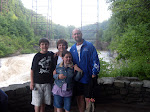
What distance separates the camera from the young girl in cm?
177

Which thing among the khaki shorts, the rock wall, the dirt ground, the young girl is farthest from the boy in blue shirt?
the rock wall

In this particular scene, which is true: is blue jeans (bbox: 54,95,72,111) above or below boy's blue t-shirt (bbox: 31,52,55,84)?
below

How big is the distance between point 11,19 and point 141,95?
14570 millimetres

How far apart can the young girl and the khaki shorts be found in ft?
0.46

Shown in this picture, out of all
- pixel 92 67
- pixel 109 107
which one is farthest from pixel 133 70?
pixel 92 67

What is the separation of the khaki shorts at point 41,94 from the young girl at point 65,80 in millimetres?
139

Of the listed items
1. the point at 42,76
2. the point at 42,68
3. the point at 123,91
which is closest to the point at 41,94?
the point at 42,76

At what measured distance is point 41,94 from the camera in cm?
187

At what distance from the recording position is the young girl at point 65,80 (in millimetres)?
1769

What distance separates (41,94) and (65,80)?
0.39 metres

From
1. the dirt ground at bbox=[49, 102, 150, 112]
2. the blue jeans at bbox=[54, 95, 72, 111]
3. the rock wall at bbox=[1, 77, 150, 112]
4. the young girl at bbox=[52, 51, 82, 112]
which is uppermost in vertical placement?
the young girl at bbox=[52, 51, 82, 112]

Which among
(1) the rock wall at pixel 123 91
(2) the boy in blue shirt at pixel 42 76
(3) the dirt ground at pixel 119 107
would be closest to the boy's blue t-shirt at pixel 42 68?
(2) the boy in blue shirt at pixel 42 76

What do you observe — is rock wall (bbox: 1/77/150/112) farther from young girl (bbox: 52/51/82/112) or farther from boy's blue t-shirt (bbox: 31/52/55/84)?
boy's blue t-shirt (bbox: 31/52/55/84)

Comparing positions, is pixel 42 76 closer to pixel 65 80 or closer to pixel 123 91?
pixel 65 80
